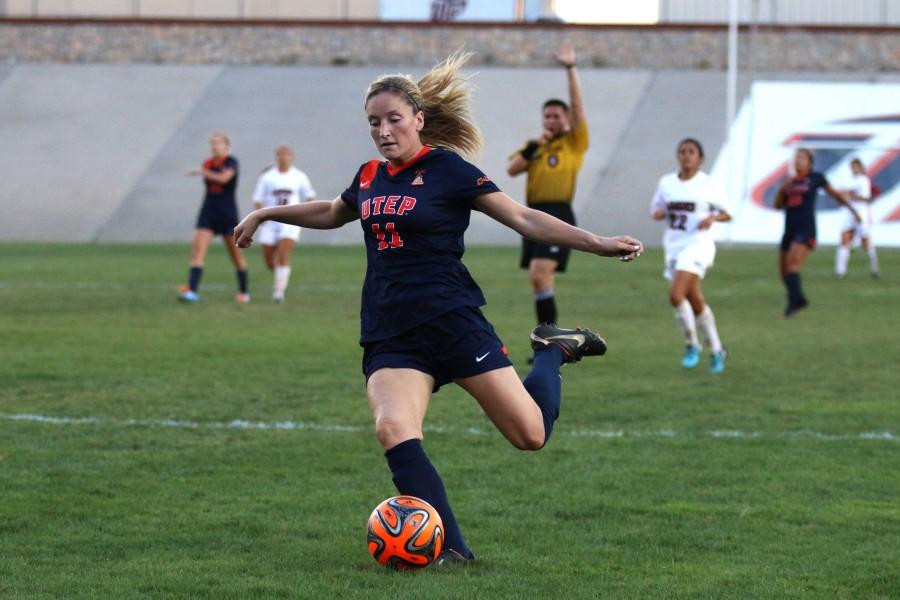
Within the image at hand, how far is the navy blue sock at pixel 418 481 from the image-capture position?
207 inches

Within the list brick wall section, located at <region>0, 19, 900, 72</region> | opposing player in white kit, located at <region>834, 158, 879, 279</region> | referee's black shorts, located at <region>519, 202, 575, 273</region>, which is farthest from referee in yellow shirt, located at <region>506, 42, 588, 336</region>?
brick wall section, located at <region>0, 19, 900, 72</region>

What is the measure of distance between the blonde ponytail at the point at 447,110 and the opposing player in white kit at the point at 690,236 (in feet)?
20.3

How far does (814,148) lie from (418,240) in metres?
32.4

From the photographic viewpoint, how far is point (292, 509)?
6230 mm

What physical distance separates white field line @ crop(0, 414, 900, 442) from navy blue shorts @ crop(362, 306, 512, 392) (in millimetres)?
2981

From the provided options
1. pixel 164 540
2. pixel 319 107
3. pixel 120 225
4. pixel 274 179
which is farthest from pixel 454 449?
pixel 319 107

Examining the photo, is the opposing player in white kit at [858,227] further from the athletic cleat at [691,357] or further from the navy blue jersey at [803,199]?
the athletic cleat at [691,357]

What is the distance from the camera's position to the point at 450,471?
7.12 meters

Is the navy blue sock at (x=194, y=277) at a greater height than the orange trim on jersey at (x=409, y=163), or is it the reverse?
the orange trim on jersey at (x=409, y=163)

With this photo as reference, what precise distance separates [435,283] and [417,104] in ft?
2.26

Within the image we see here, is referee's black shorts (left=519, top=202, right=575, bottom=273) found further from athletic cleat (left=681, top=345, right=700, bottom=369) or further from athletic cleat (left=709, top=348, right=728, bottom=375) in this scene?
athletic cleat (left=709, top=348, right=728, bottom=375)

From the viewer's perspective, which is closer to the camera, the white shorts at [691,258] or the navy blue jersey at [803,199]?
the white shorts at [691,258]

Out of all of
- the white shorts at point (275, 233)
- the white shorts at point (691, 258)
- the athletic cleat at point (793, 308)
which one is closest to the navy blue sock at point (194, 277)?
the white shorts at point (275, 233)

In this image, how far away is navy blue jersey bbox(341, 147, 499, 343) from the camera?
5.36 m
